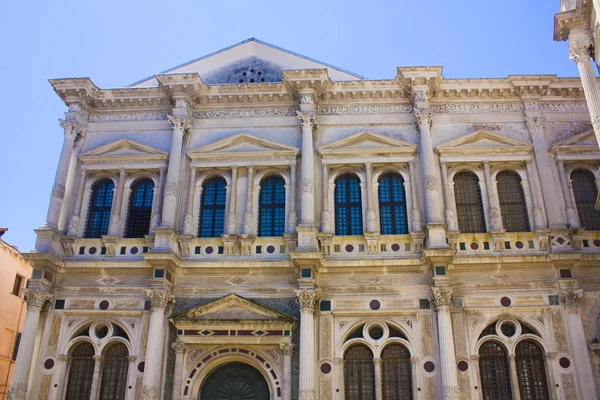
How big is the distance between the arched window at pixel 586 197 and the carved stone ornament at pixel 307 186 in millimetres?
8002

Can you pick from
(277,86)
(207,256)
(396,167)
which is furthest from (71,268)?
(396,167)

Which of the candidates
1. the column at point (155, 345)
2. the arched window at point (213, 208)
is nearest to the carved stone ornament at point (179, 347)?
the column at point (155, 345)

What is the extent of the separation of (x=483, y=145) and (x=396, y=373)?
7.56m

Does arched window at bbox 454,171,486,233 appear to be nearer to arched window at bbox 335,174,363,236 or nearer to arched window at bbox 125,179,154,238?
arched window at bbox 335,174,363,236

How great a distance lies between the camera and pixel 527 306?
16.2 meters

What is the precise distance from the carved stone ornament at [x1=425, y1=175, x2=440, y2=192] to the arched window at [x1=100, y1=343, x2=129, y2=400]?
9917 millimetres

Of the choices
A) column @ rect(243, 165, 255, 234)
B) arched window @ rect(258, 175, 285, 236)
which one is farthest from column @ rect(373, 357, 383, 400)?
column @ rect(243, 165, 255, 234)

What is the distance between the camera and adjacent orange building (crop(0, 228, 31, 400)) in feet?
79.4

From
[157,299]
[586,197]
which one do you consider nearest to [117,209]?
[157,299]

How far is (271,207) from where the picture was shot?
1822cm

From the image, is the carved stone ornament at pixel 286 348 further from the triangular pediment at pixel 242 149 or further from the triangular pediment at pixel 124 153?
the triangular pediment at pixel 124 153

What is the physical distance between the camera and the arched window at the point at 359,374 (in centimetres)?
1580

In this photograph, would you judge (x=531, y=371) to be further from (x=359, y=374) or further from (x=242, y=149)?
(x=242, y=149)

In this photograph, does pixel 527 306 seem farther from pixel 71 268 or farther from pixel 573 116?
pixel 71 268
